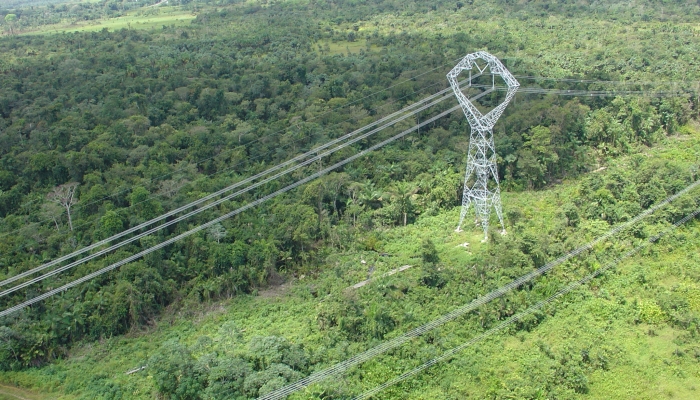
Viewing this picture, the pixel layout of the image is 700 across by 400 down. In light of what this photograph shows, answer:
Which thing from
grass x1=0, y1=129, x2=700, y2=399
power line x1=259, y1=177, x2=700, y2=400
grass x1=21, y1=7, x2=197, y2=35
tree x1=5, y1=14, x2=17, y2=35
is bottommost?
grass x1=0, y1=129, x2=700, y2=399

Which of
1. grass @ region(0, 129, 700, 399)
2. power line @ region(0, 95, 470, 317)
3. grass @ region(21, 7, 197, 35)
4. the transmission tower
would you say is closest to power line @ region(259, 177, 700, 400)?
grass @ region(0, 129, 700, 399)

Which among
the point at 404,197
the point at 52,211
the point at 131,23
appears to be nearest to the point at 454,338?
the point at 404,197

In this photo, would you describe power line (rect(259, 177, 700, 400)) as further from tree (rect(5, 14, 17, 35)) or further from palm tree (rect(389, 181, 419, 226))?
tree (rect(5, 14, 17, 35))

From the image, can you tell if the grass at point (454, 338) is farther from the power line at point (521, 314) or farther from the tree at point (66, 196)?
the tree at point (66, 196)

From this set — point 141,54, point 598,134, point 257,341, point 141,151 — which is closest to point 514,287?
point 257,341

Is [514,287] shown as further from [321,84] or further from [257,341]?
[321,84]

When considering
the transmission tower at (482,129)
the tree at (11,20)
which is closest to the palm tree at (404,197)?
the transmission tower at (482,129)
